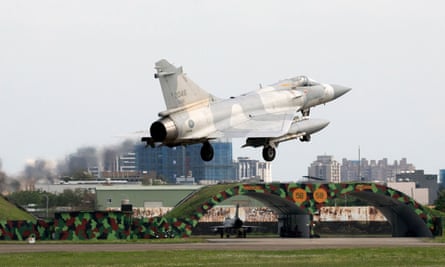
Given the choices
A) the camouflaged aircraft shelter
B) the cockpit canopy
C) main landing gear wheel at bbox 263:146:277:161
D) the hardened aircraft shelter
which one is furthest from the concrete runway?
the hardened aircraft shelter

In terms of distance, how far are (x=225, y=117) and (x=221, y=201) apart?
188 ft

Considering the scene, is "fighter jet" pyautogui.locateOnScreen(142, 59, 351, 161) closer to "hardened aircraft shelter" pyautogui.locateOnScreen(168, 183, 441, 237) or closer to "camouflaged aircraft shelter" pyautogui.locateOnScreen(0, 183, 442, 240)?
"camouflaged aircraft shelter" pyautogui.locateOnScreen(0, 183, 442, 240)

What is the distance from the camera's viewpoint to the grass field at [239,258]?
60.9 metres

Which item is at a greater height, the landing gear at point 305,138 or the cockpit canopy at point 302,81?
the cockpit canopy at point 302,81

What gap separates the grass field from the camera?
200 feet

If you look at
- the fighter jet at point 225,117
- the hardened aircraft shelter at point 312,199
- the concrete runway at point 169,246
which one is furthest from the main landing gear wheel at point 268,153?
the hardened aircraft shelter at point 312,199

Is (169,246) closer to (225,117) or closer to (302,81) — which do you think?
(302,81)

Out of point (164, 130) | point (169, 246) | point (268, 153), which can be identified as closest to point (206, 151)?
point (268, 153)

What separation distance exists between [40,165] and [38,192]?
69.0 ft

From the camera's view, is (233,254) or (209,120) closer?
(209,120)

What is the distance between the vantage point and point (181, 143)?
54.9 meters

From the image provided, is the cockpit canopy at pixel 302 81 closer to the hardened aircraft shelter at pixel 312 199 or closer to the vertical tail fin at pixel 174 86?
the vertical tail fin at pixel 174 86

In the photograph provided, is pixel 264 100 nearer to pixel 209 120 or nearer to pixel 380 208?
pixel 209 120

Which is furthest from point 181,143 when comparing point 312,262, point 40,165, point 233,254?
point 40,165
